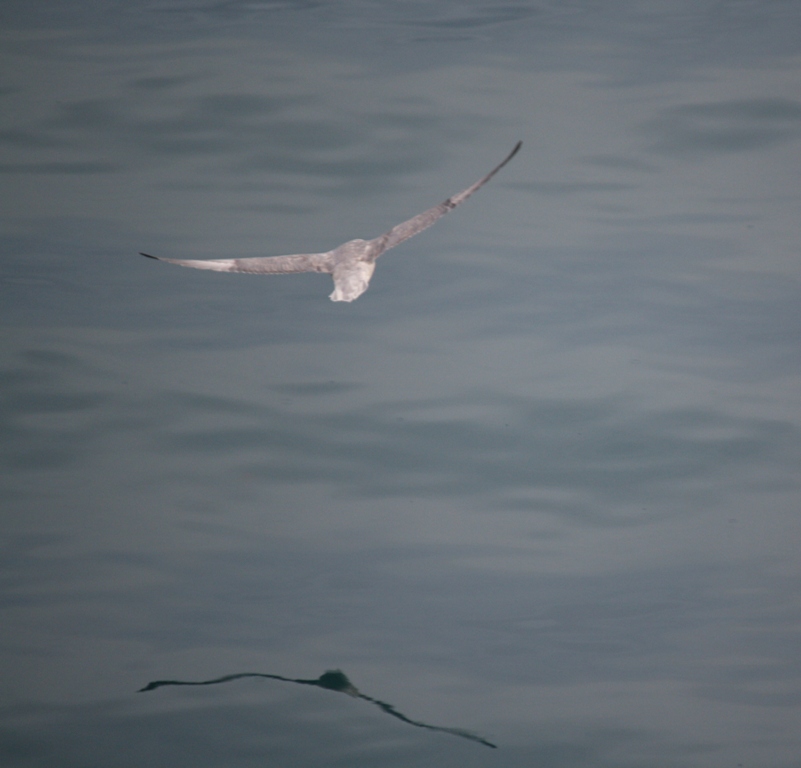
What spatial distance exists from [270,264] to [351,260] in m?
0.85

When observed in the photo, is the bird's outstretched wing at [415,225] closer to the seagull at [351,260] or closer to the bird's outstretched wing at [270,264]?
the seagull at [351,260]

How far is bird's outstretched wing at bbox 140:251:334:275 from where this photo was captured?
11648 millimetres

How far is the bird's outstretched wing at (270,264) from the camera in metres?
11.6

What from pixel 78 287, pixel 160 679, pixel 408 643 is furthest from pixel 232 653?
pixel 78 287

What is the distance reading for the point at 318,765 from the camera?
13.8 m

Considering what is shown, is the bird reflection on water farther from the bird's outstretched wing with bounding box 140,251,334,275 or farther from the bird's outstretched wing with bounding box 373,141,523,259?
the bird's outstretched wing with bounding box 373,141,523,259

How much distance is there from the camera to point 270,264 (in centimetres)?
1186

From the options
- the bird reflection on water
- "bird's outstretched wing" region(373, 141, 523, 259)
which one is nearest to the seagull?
"bird's outstretched wing" region(373, 141, 523, 259)

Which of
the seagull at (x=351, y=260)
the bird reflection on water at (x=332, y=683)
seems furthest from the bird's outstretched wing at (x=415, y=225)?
the bird reflection on water at (x=332, y=683)

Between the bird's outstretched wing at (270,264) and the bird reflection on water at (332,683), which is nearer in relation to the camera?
the bird's outstretched wing at (270,264)

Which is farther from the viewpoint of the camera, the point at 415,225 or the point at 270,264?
the point at 270,264

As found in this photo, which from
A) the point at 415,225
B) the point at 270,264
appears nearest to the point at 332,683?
the point at 270,264

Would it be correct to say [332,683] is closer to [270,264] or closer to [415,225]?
[270,264]

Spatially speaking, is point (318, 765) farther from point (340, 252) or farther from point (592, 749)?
point (340, 252)
